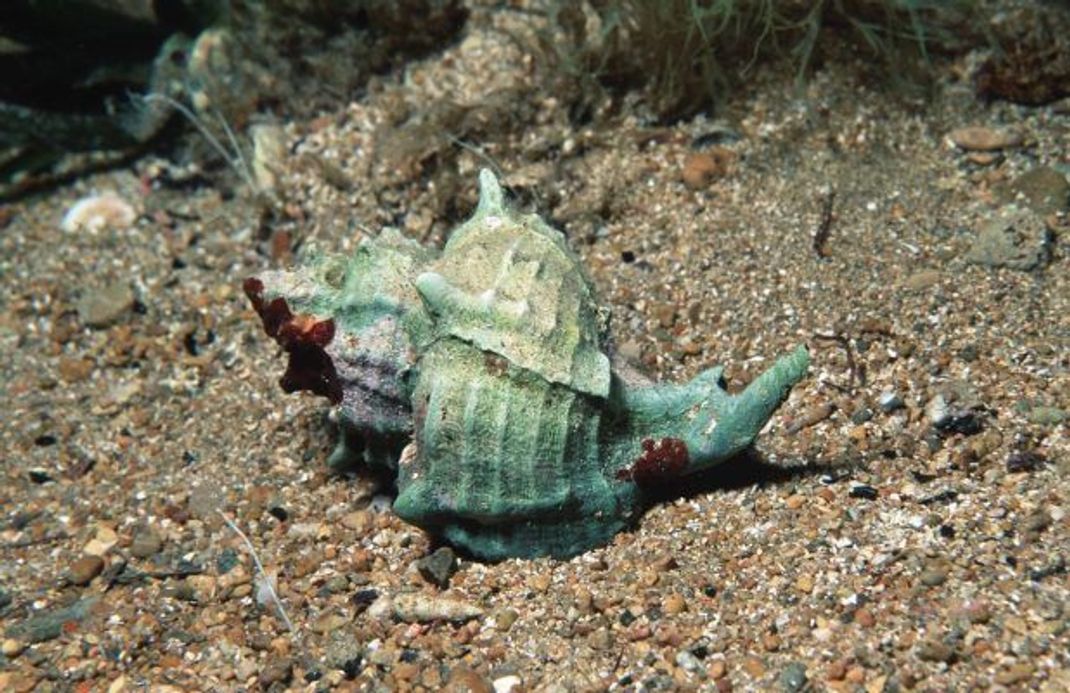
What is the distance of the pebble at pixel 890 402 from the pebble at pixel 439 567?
148 centimetres

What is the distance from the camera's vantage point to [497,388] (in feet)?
8.50

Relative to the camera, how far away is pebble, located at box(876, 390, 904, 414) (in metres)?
3.09

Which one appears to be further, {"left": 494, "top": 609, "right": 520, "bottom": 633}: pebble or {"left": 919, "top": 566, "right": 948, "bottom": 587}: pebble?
{"left": 494, "top": 609, "right": 520, "bottom": 633}: pebble

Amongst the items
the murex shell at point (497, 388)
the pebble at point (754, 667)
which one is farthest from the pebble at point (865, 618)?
the murex shell at point (497, 388)

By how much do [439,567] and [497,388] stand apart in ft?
2.09

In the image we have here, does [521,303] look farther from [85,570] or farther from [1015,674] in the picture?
[85,570]

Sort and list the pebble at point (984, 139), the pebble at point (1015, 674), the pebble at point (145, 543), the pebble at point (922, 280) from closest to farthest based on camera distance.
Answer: the pebble at point (1015, 674) < the pebble at point (145, 543) < the pebble at point (922, 280) < the pebble at point (984, 139)

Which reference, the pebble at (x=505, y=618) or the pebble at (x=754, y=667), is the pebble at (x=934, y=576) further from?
the pebble at (x=505, y=618)

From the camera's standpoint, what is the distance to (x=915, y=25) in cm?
404

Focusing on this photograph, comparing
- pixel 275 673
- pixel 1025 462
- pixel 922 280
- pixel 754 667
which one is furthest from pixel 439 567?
pixel 922 280

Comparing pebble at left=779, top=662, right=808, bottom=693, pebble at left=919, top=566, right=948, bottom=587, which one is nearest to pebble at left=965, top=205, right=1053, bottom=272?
pebble at left=919, top=566, right=948, bottom=587

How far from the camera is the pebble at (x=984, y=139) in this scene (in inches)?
156

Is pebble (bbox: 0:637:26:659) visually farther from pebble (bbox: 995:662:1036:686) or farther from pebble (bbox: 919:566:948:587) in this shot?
pebble (bbox: 995:662:1036:686)

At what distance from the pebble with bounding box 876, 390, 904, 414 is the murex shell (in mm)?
484
